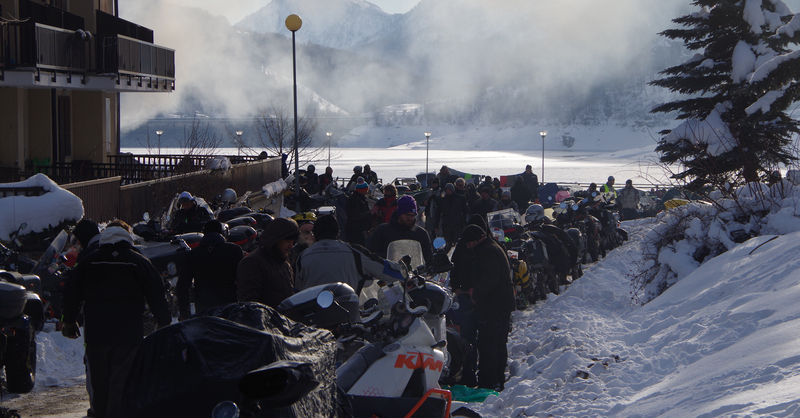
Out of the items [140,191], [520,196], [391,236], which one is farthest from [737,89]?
[140,191]

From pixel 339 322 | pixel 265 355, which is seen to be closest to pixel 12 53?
pixel 339 322

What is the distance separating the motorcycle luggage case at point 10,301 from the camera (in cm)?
411

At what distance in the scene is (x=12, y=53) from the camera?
16.2 metres

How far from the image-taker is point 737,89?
1392 centimetres

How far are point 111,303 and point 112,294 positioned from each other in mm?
66

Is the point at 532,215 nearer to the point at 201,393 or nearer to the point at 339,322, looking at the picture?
the point at 339,322

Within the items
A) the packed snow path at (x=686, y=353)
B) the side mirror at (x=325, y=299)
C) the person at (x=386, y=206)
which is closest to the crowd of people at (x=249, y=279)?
the packed snow path at (x=686, y=353)

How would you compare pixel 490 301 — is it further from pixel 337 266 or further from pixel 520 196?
pixel 520 196

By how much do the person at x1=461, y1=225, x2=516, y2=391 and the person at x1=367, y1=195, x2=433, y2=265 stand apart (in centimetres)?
67

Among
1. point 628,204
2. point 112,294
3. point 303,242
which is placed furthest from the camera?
point 628,204

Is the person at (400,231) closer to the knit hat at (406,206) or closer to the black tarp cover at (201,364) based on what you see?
the knit hat at (406,206)

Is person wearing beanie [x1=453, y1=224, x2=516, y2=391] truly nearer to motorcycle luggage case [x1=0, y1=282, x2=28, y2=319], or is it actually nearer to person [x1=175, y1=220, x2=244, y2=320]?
person [x1=175, y1=220, x2=244, y2=320]

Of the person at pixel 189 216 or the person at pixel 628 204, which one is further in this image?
the person at pixel 628 204

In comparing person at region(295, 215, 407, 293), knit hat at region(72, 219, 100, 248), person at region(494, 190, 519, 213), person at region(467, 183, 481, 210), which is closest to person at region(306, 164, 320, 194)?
person at region(467, 183, 481, 210)
